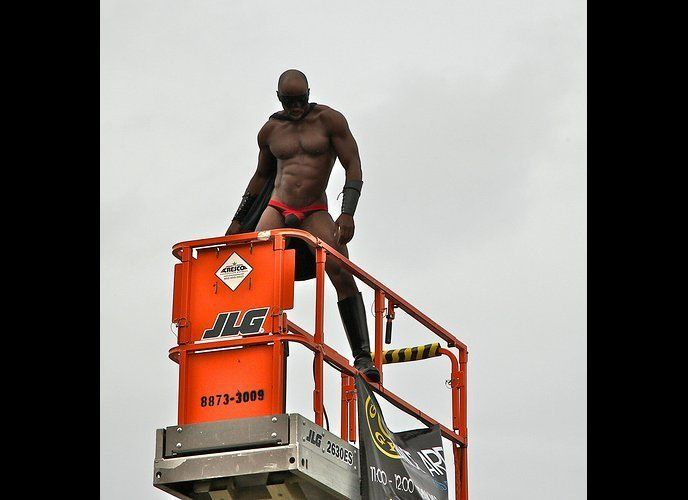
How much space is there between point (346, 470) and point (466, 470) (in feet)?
11.2

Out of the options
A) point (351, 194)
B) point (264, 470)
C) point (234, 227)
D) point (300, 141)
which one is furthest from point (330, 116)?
point (264, 470)

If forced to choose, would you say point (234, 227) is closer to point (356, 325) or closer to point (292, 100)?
point (292, 100)

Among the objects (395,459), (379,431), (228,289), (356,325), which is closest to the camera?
(228,289)

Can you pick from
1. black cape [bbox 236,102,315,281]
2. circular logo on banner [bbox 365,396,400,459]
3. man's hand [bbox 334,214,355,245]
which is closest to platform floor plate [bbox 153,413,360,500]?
circular logo on banner [bbox 365,396,400,459]

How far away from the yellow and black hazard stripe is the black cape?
7.21ft

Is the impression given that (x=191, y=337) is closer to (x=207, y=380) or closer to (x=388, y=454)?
(x=207, y=380)

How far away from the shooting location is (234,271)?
722 inches

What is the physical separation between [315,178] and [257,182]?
2.74ft

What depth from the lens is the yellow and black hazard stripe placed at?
2164cm

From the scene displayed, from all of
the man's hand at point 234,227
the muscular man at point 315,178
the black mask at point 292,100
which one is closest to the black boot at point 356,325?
the muscular man at point 315,178

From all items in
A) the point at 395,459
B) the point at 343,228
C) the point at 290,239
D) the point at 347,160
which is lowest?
Result: the point at 395,459

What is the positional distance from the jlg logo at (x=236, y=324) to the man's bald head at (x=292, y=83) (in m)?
2.88

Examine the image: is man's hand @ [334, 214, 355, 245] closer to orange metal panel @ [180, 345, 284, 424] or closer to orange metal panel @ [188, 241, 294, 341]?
orange metal panel @ [188, 241, 294, 341]

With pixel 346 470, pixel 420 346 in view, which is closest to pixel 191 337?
pixel 346 470
